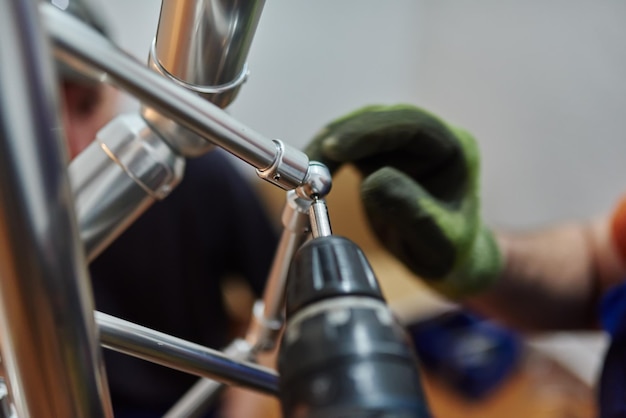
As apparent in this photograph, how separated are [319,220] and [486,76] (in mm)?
1208

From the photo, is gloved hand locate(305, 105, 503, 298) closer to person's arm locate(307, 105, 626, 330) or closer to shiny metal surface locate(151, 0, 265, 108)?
person's arm locate(307, 105, 626, 330)

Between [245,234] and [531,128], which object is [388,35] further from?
[245,234]

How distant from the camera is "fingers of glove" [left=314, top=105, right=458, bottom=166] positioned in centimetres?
30

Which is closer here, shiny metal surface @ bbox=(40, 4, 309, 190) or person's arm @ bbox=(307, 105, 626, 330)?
shiny metal surface @ bbox=(40, 4, 309, 190)

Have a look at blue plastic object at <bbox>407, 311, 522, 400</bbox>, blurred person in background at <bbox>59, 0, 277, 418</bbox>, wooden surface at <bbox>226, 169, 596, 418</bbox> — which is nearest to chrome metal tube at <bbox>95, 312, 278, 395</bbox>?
blurred person in background at <bbox>59, 0, 277, 418</bbox>

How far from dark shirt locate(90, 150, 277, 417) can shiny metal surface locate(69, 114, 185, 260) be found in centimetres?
52

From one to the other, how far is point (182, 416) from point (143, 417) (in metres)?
0.51

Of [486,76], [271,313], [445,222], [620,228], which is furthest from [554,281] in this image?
[486,76]

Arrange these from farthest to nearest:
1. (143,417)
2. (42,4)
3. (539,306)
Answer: (143,417) < (539,306) < (42,4)

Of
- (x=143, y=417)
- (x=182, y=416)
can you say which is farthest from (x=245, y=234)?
(x=182, y=416)

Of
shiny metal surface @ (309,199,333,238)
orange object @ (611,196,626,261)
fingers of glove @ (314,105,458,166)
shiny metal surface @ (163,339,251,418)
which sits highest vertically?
shiny metal surface @ (309,199,333,238)

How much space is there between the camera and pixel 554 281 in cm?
54

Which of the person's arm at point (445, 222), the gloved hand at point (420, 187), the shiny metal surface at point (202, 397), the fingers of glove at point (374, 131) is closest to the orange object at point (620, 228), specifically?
the person's arm at point (445, 222)

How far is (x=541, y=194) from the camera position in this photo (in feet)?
3.96
